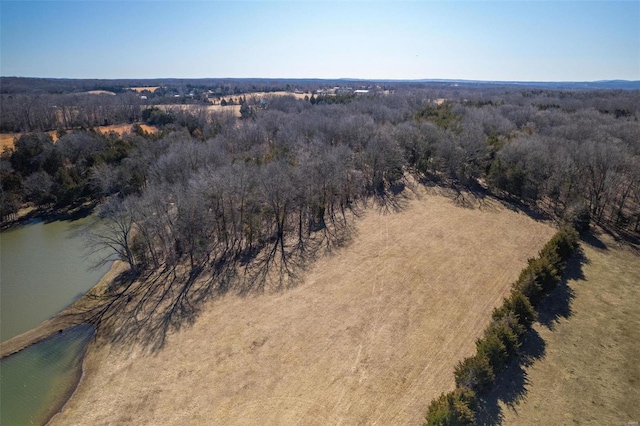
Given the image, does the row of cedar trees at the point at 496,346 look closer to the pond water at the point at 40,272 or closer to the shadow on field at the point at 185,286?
the shadow on field at the point at 185,286

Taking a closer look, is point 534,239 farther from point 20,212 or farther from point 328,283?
point 20,212

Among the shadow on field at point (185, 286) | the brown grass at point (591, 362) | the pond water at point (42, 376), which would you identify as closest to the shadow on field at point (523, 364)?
the brown grass at point (591, 362)

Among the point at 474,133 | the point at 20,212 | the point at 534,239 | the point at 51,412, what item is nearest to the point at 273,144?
the point at 474,133

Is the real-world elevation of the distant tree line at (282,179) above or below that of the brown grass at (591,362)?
above

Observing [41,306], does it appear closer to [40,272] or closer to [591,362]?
[40,272]

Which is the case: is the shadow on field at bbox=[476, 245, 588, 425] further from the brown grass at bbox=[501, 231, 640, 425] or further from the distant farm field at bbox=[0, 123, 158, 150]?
the distant farm field at bbox=[0, 123, 158, 150]

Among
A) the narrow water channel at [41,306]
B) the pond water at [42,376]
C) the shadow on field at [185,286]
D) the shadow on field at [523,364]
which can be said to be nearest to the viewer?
the shadow on field at [523,364]
